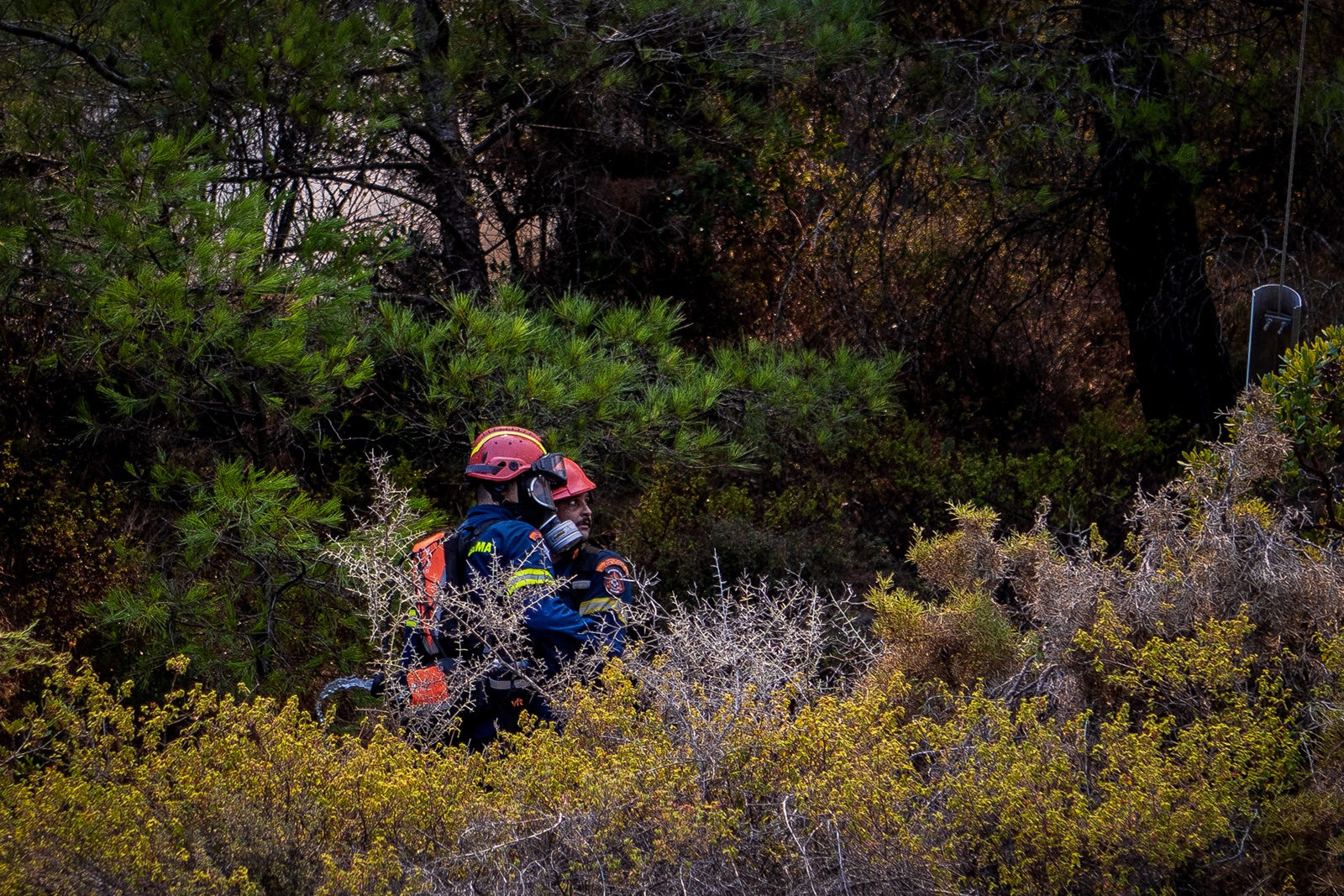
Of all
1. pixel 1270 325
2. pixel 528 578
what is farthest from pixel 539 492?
pixel 1270 325

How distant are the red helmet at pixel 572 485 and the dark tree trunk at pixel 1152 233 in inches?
186

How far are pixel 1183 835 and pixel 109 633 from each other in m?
4.36

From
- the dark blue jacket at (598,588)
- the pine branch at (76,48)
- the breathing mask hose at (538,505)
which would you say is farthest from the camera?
the pine branch at (76,48)

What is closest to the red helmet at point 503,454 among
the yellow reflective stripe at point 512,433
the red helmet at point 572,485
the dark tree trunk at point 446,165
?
the yellow reflective stripe at point 512,433

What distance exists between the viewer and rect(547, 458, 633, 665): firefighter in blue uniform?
4062 mm

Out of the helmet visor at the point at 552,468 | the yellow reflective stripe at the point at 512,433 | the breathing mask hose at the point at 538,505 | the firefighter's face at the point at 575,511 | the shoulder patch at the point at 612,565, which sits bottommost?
the shoulder patch at the point at 612,565

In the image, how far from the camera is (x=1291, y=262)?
835 cm

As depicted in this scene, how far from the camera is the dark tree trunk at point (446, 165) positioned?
23.6ft

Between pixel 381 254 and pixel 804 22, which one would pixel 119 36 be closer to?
pixel 381 254

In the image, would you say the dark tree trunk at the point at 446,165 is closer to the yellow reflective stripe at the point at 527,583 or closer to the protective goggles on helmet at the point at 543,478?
the protective goggles on helmet at the point at 543,478

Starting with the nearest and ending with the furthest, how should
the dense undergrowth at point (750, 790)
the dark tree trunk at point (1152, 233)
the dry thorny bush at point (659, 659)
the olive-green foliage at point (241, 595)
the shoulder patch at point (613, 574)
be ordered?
the dense undergrowth at point (750, 790)
the dry thorny bush at point (659, 659)
the shoulder patch at point (613, 574)
the olive-green foliage at point (241, 595)
the dark tree trunk at point (1152, 233)

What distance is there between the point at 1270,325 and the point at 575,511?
3613 millimetres

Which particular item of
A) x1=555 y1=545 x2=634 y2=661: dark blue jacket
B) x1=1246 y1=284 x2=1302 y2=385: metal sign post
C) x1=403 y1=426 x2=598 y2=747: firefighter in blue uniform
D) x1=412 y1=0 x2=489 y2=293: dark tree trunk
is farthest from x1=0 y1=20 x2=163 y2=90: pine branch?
x1=1246 y1=284 x2=1302 y2=385: metal sign post

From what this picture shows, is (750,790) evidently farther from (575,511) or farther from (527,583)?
(575,511)
